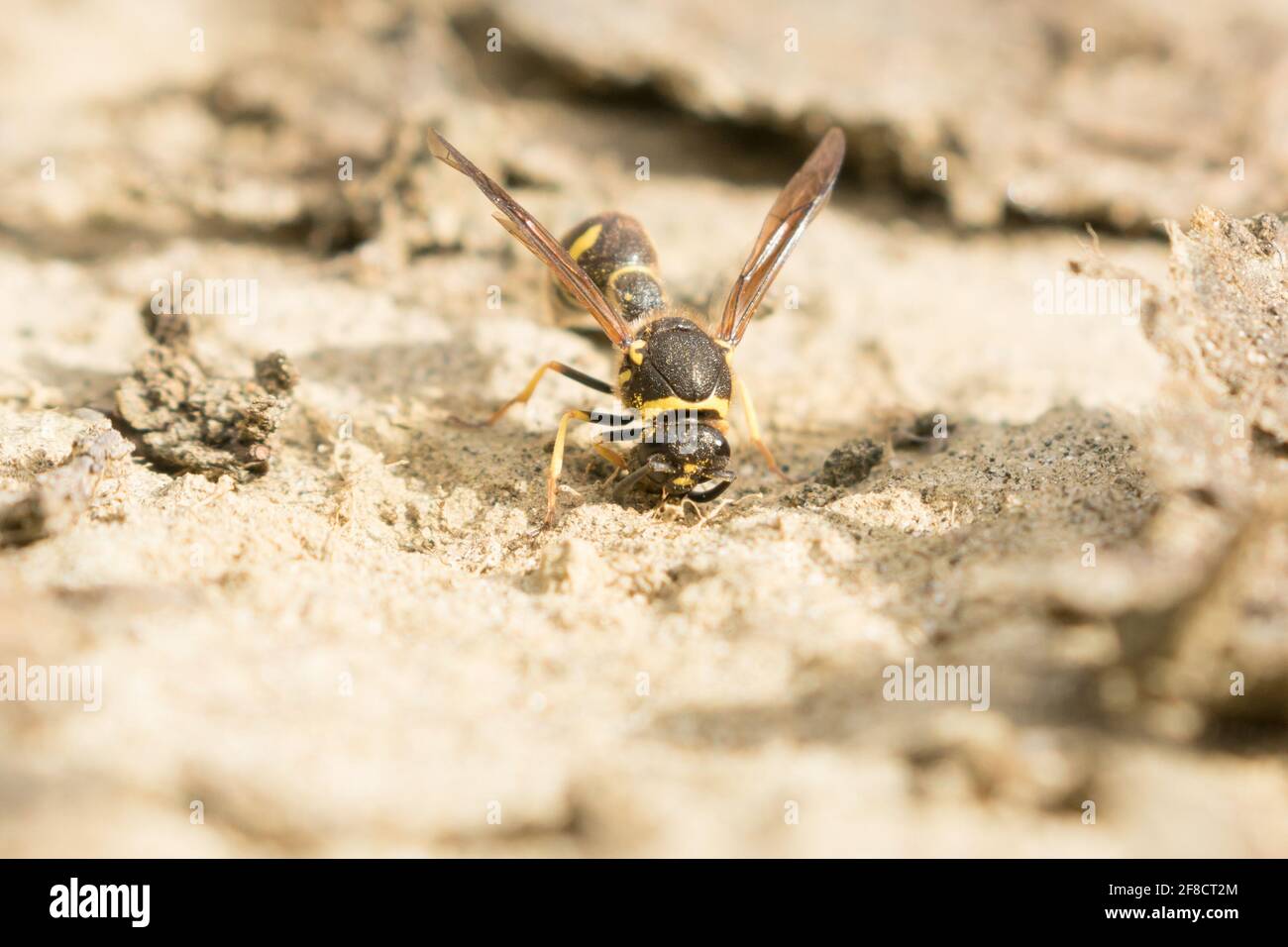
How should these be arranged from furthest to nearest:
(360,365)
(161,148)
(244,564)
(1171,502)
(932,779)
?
1. (161,148)
2. (360,365)
3. (244,564)
4. (1171,502)
5. (932,779)

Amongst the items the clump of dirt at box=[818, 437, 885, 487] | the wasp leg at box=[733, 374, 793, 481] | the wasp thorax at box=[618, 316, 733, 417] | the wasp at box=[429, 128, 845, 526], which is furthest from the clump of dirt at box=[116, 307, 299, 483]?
the clump of dirt at box=[818, 437, 885, 487]

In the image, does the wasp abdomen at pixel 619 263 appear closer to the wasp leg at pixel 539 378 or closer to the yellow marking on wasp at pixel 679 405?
the wasp leg at pixel 539 378

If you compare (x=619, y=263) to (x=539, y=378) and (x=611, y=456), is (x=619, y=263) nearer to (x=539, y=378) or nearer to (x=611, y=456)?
(x=539, y=378)

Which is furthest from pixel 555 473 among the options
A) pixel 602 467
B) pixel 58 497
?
pixel 58 497

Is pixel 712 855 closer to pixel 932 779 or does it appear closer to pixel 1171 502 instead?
pixel 932 779

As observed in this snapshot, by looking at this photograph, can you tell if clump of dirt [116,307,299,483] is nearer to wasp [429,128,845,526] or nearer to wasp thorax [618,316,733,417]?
wasp [429,128,845,526]

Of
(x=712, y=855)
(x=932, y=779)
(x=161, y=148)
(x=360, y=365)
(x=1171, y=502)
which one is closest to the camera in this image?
(x=712, y=855)
